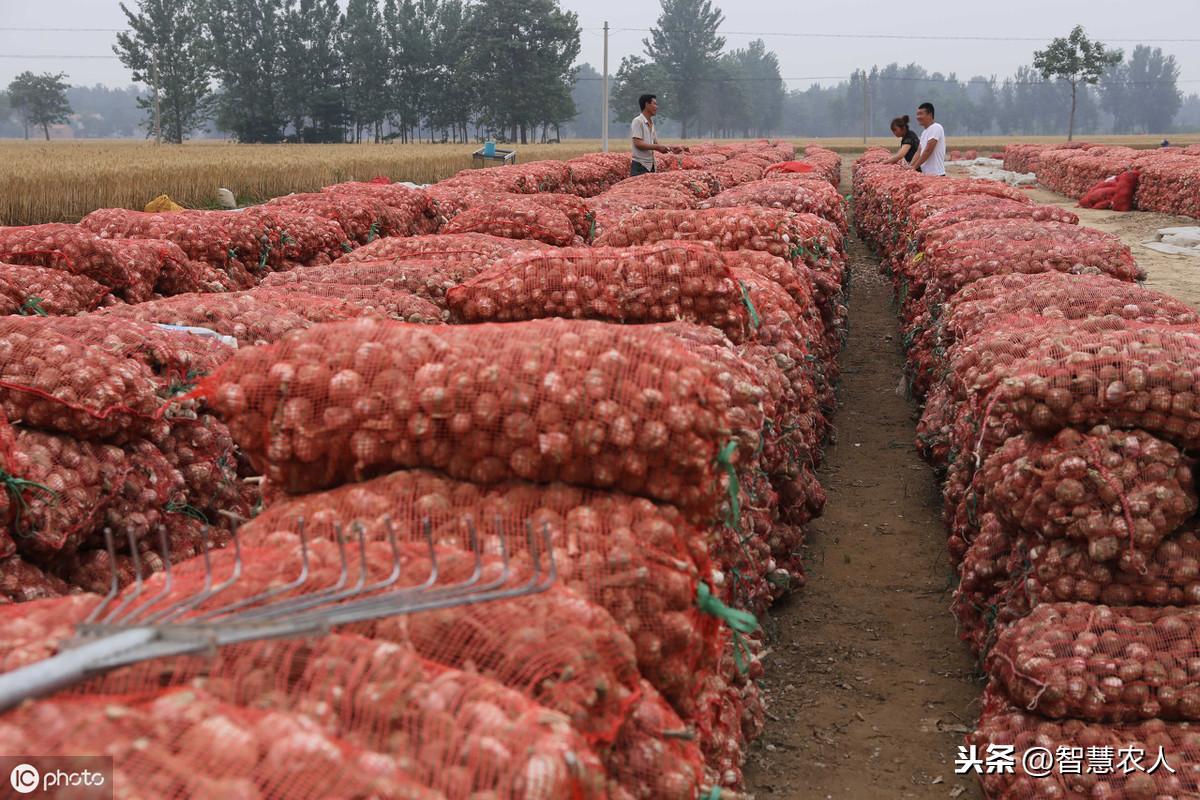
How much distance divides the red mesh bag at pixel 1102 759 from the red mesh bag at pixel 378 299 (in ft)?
10.5

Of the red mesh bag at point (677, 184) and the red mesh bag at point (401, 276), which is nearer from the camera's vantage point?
the red mesh bag at point (401, 276)

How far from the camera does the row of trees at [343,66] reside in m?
70.2

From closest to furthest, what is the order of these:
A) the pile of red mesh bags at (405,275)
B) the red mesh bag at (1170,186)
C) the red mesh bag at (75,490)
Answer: the red mesh bag at (75,490) → the pile of red mesh bags at (405,275) → the red mesh bag at (1170,186)

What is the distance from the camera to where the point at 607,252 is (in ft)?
15.3

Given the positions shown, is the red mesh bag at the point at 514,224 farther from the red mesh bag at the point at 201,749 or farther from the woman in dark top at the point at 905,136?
the woman in dark top at the point at 905,136

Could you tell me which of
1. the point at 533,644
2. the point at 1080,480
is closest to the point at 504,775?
the point at 533,644

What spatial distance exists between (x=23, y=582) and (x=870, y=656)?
140 inches

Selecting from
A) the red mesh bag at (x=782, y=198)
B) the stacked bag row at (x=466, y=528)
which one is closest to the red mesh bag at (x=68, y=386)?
the stacked bag row at (x=466, y=528)

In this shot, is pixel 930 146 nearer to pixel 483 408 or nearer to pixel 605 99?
pixel 483 408

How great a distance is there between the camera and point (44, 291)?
588 cm

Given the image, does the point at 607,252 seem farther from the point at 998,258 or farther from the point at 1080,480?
the point at 998,258

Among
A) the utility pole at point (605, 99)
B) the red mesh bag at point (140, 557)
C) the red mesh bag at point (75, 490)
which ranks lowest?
the red mesh bag at point (140, 557)

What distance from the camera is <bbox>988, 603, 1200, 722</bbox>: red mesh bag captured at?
11.5ft

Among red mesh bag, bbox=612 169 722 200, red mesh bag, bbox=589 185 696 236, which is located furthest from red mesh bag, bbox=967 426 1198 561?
red mesh bag, bbox=612 169 722 200
